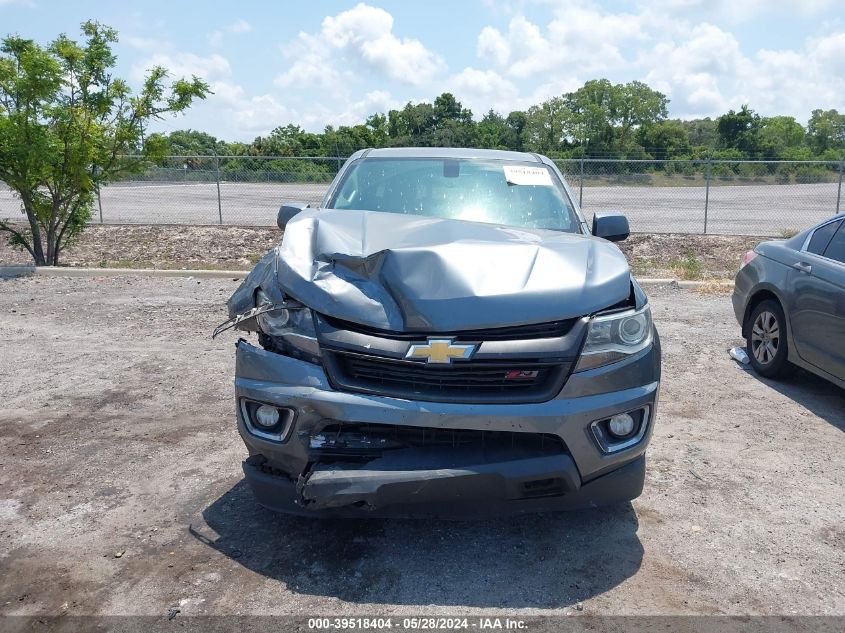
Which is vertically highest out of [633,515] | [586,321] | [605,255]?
[605,255]

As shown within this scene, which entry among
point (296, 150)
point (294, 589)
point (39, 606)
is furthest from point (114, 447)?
point (296, 150)

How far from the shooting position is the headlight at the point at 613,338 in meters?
3.18

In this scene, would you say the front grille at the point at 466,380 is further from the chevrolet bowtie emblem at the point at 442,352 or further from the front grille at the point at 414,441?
the front grille at the point at 414,441

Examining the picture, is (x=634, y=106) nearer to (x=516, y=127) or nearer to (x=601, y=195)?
(x=516, y=127)

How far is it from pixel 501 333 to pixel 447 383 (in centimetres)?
30

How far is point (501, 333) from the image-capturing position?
124 inches

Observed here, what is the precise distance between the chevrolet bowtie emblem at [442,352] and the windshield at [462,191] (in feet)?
5.59

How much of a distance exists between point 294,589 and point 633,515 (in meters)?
1.72

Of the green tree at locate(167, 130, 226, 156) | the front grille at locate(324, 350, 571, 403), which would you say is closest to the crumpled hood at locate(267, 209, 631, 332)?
the front grille at locate(324, 350, 571, 403)

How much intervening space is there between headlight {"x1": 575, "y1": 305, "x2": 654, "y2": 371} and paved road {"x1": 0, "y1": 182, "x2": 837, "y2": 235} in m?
15.6

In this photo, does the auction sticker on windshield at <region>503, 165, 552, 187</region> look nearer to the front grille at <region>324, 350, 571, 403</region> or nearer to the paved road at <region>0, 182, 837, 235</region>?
the front grille at <region>324, 350, 571, 403</region>

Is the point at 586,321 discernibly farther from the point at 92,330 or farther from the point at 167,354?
the point at 92,330

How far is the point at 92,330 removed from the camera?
764cm

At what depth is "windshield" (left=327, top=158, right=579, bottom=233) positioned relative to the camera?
474 centimetres
